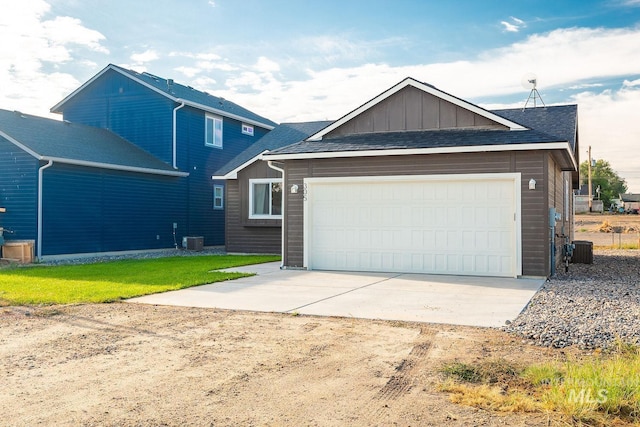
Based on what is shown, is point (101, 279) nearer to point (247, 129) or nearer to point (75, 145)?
point (75, 145)


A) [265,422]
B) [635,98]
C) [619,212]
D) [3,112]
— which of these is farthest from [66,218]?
[619,212]

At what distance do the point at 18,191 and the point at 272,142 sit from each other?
8.38 m

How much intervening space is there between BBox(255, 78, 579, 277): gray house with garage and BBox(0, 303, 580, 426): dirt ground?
5.56 m

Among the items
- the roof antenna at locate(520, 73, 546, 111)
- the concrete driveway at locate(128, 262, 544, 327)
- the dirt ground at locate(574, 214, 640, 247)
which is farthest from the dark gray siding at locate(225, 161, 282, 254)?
the dirt ground at locate(574, 214, 640, 247)

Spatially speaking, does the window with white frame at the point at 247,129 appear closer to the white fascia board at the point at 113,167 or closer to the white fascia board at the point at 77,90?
the white fascia board at the point at 113,167

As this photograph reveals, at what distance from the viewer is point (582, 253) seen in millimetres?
15992

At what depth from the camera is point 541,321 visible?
692 centimetres

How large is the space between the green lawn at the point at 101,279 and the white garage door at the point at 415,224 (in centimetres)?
246

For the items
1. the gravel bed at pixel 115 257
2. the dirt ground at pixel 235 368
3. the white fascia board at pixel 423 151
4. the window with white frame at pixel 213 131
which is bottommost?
the dirt ground at pixel 235 368

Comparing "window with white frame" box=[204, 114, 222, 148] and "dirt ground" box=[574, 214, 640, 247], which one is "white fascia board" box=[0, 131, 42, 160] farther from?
"dirt ground" box=[574, 214, 640, 247]

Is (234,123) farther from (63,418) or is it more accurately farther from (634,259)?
(63,418)

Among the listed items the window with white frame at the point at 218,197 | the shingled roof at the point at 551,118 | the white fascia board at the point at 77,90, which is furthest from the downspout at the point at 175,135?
the shingled roof at the point at 551,118

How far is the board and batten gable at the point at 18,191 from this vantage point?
16.1m

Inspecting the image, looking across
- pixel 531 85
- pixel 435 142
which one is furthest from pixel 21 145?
pixel 531 85
